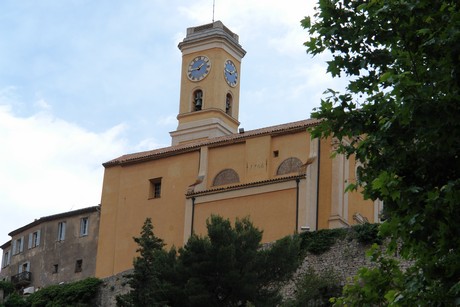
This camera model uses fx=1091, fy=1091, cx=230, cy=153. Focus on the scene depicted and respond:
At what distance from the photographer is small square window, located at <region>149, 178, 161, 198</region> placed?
54688 mm

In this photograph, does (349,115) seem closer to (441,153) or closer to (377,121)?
(377,121)

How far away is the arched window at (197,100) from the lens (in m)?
67.1

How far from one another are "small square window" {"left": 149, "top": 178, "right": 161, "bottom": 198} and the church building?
2.0 inches

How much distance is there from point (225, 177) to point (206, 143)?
229 centimetres

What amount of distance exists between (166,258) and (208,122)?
96.7ft

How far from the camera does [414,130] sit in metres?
15.5

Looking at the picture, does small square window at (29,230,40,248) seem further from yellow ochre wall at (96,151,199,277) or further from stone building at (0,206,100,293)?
yellow ochre wall at (96,151,199,277)

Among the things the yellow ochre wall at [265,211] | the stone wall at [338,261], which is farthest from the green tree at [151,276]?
the yellow ochre wall at [265,211]

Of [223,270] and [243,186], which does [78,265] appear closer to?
[243,186]

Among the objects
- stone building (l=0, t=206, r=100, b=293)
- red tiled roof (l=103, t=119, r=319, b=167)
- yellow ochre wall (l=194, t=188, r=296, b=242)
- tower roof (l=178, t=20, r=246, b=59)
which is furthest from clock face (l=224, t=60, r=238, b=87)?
yellow ochre wall (l=194, t=188, r=296, b=242)

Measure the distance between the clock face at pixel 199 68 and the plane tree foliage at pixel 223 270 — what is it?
98.6 feet

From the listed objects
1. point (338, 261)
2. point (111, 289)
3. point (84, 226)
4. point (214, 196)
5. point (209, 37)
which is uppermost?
point (209, 37)

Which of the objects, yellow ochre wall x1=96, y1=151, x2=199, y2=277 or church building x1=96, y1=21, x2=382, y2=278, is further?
yellow ochre wall x1=96, y1=151, x2=199, y2=277

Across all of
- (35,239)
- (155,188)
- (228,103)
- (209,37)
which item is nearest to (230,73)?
(228,103)
